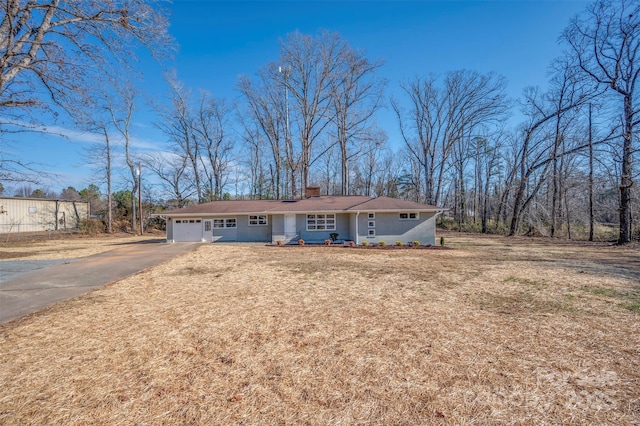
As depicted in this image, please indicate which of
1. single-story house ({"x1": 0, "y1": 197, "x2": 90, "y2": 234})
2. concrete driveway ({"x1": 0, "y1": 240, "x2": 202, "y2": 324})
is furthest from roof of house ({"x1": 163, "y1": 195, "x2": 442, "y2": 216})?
single-story house ({"x1": 0, "y1": 197, "x2": 90, "y2": 234})

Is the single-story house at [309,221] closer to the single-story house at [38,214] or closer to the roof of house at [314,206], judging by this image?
the roof of house at [314,206]

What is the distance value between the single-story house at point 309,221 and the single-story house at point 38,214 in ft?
53.3

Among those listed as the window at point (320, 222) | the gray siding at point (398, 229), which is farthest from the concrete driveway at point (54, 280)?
the gray siding at point (398, 229)

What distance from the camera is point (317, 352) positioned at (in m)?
3.37

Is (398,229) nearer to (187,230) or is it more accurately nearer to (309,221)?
(309,221)

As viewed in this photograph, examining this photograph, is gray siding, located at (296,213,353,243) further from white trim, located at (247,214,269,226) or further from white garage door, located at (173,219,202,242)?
white garage door, located at (173,219,202,242)

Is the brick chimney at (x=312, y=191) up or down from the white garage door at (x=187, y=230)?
up

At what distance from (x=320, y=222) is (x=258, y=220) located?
4356 millimetres

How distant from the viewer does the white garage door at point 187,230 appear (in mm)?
18350

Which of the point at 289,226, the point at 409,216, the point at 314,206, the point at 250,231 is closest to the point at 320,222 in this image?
the point at 314,206

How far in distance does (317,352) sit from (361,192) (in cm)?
3802

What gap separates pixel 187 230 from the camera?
723 inches

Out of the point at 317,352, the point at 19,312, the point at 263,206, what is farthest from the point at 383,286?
the point at 263,206

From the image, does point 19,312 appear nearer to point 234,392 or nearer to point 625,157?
point 234,392
